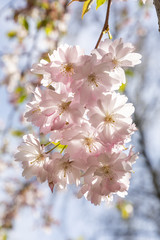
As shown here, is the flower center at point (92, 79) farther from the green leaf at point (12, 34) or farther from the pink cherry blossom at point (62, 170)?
the green leaf at point (12, 34)

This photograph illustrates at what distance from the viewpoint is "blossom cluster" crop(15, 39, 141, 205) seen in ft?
2.06

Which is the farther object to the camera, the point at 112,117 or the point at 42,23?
the point at 42,23

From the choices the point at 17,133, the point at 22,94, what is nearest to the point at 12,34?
the point at 22,94

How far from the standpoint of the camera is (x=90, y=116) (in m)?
0.62

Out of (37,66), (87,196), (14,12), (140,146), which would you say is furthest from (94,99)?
(140,146)

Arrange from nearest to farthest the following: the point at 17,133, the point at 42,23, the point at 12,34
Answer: the point at 42,23 → the point at 12,34 → the point at 17,133

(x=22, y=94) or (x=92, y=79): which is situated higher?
(x=92, y=79)

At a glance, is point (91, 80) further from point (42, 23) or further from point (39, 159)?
point (42, 23)

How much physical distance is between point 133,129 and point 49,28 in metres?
2.04

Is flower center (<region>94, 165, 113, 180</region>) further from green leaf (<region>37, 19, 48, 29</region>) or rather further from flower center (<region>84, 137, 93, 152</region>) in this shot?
green leaf (<region>37, 19, 48, 29</region>)

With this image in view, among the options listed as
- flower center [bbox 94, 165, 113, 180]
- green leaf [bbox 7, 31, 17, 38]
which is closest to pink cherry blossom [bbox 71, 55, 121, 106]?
flower center [bbox 94, 165, 113, 180]

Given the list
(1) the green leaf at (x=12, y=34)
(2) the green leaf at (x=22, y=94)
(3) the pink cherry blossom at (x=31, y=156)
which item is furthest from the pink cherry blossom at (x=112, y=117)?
(1) the green leaf at (x=12, y=34)

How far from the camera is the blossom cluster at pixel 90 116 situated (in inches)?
24.8

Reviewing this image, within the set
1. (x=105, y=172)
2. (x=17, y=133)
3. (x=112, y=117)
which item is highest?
(x=112, y=117)
